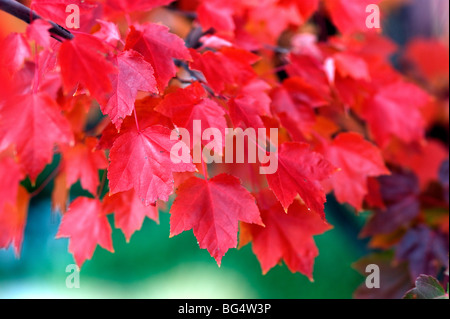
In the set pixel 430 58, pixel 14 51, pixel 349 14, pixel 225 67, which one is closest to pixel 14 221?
pixel 14 51

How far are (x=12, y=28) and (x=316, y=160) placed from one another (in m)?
0.86

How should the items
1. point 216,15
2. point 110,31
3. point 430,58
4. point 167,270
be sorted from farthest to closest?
point 167,270 < point 430,58 < point 216,15 < point 110,31

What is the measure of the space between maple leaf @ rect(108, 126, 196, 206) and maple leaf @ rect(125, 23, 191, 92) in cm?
8

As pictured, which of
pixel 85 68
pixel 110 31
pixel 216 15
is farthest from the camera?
pixel 216 15

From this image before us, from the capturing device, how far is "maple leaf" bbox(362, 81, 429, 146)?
3.02 feet

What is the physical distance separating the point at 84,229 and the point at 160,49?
357 millimetres

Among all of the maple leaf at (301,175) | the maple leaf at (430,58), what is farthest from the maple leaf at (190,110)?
the maple leaf at (430,58)

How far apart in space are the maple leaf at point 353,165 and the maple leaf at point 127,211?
37 cm

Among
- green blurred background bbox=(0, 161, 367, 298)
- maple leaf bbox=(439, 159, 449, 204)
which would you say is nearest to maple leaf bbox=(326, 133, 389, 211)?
maple leaf bbox=(439, 159, 449, 204)

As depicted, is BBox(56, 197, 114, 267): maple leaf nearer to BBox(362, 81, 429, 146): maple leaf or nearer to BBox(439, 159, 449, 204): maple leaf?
BBox(362, 81, 429, 146): maple leaf

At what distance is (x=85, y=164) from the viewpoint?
754 millimetres

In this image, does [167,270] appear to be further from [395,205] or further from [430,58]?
[430,58]

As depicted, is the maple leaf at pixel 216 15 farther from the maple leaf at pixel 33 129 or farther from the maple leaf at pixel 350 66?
the maple leaf at pixel 33 129
